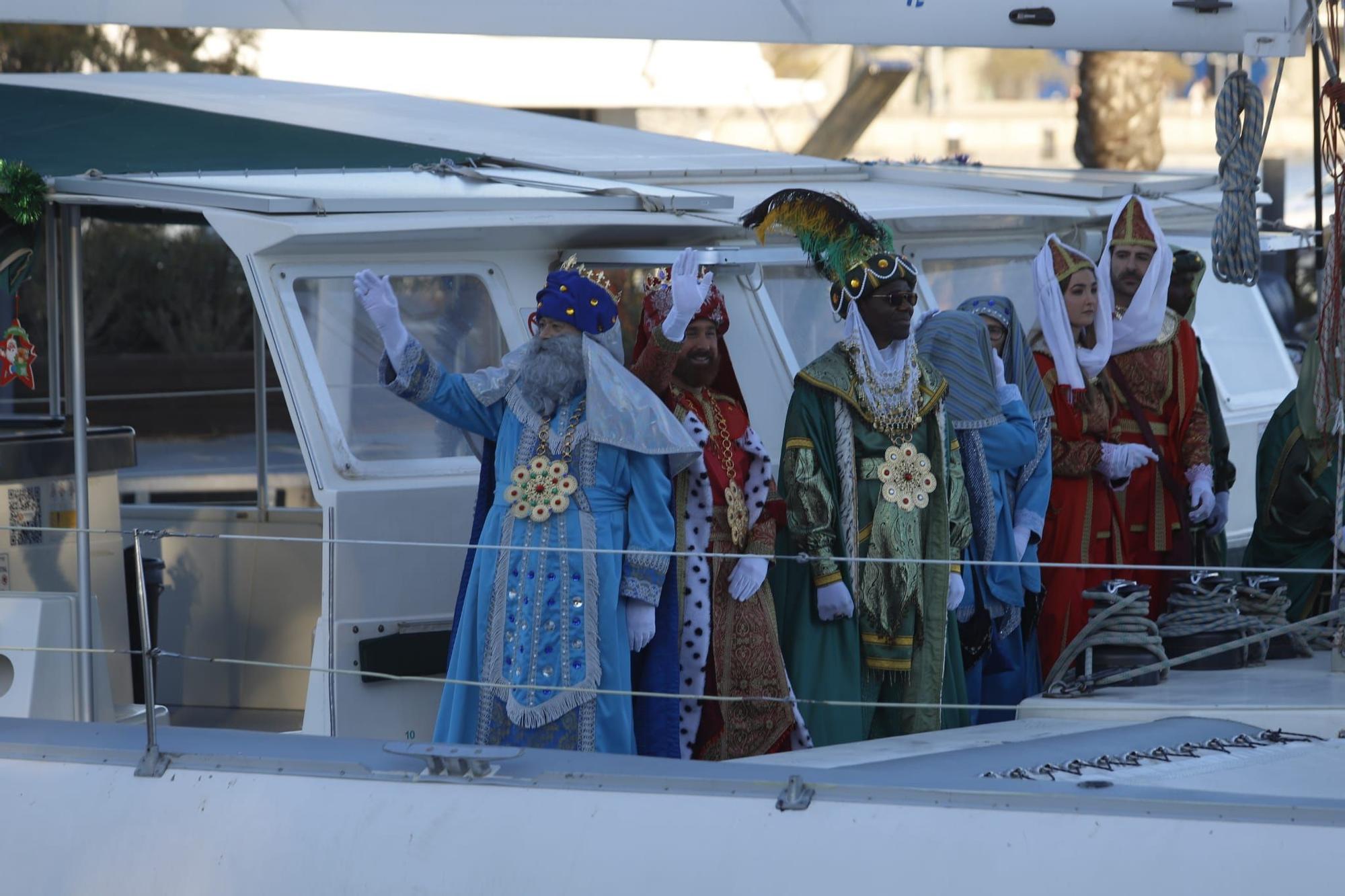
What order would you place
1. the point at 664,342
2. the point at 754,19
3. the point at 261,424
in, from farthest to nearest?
the point at 261,424
the point at 754,19
the point at 664,342

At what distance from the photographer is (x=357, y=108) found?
26.1ft

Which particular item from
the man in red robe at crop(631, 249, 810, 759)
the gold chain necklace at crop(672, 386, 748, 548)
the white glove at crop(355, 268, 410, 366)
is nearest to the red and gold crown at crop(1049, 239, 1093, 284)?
the man in red robe at crop(631, 249, 810, 759)

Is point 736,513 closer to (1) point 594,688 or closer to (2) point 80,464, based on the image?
(1) point 594,688

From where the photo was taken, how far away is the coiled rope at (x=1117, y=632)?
5.04 m

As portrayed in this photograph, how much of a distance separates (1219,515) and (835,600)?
6.23 ft

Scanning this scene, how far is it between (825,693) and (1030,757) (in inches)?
45.1

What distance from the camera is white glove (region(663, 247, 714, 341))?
4.77 m

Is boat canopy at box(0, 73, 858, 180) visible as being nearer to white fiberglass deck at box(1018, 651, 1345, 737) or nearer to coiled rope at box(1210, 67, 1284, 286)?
coiled rope at box(1210, 67, 1284, 286)

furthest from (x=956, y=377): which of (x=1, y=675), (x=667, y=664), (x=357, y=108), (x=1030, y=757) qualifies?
(x=357, y=108)

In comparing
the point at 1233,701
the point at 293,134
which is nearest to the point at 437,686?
the point at 1233,701

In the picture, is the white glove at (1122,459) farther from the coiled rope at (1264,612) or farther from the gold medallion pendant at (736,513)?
the gold medallion pendant at (736,513)

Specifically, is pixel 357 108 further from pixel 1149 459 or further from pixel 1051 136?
pixel 1051 136

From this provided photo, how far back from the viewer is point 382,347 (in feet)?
17.8

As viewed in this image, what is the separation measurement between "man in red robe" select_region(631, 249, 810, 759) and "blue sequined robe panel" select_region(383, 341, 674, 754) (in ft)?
0.57
